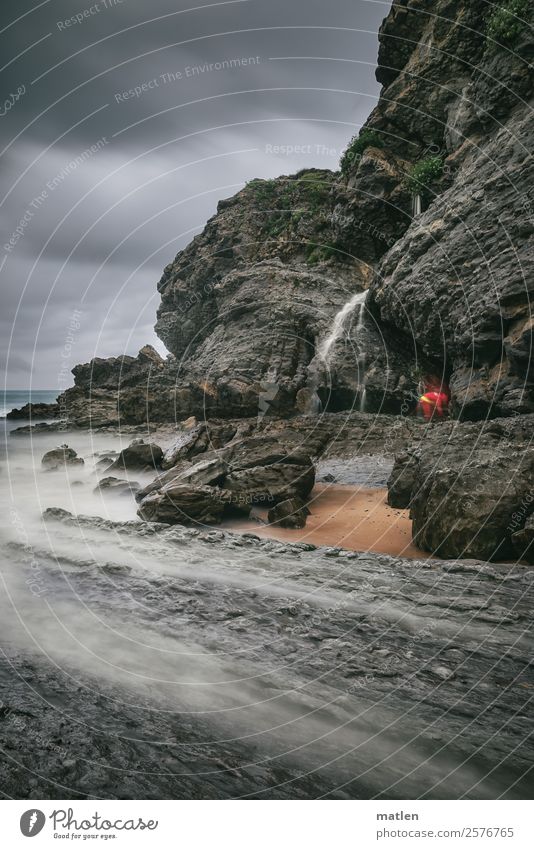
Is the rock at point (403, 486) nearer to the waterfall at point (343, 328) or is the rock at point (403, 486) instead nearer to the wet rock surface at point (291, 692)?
the wet rock surface at point (291, 692)

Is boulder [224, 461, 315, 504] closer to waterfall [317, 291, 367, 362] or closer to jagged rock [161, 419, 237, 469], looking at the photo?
jagged rock [161, 419, 237, 469]

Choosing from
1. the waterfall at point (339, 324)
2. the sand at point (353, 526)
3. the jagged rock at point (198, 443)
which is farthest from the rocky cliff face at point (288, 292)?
the sand at point (353, 526)

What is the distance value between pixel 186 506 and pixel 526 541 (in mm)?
7934

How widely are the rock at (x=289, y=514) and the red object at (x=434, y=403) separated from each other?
42.9 feet

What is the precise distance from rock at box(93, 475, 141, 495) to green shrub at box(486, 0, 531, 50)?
23600mm

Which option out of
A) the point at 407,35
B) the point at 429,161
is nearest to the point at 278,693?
the point at 429,161

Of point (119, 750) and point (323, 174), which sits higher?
point (323, 174)

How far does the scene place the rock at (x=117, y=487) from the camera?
15.4 m

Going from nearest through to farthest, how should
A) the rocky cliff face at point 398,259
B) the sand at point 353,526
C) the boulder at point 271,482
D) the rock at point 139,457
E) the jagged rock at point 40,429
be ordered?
the sand at point 353,526
the boulder at point 271,482
the rocky cliff face at point 398,259
the rock at point 139,457
the jagged rock at point 40,429

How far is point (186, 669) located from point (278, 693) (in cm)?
119

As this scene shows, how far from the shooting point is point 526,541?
8008 mm

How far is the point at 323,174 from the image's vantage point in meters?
42.9

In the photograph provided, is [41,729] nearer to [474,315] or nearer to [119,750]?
[119,750]

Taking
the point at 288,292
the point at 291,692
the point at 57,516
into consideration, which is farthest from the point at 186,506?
the point at 288,292
